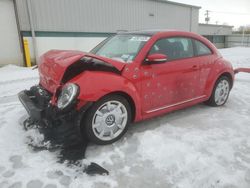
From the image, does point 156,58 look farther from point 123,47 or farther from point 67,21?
point 67,21

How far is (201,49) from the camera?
12.9 ft

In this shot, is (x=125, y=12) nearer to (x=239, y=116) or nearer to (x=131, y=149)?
(x=239, y=116)

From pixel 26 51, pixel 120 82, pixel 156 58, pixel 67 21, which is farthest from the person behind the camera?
pixel 67 21

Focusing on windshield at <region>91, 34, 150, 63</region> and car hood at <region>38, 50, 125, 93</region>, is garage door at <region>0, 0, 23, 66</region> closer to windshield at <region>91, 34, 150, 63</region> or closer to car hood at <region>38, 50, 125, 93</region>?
windshield at <region>91, 34, 150, 63</region>

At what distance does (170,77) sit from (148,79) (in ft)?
1.51

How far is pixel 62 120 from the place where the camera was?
2557 mm

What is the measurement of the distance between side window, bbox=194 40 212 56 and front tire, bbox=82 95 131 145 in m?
1.86

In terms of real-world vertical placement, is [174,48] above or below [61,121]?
above

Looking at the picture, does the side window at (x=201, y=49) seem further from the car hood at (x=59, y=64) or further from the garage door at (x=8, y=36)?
the garage door at (x=8, y=36)

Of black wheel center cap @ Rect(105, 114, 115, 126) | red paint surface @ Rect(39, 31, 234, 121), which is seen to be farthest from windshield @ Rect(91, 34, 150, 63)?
black wheel center cap @ Rect(105, 114, 115, 126)

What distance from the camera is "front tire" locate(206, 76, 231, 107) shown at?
4.25 m

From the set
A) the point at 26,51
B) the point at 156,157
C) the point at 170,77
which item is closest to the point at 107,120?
the point at 156,157

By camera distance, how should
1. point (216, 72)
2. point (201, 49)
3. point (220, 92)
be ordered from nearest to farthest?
1. point (201, 49)
2. point (216, 72)
3. point (220, 92)

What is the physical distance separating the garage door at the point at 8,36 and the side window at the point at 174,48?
8642 mm
